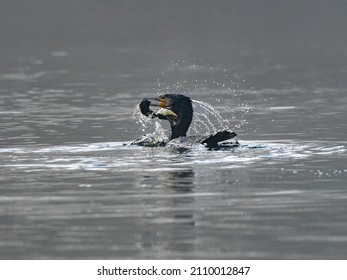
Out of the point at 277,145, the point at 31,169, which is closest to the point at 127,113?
the point at 277,145

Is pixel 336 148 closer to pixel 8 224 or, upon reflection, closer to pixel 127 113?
pixel 8 224

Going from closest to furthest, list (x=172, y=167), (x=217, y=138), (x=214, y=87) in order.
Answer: (x=172, y=167)
(x=217, y=138)
(x=214, y=87)

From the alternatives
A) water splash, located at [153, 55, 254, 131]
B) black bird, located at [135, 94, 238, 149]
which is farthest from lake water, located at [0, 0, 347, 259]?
black bird, located at [135, 94, 238, 149]

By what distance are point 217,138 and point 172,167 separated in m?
1.71

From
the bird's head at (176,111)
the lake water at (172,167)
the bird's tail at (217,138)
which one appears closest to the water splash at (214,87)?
the lake water at (172,167)

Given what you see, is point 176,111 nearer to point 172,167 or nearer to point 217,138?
point 217,138

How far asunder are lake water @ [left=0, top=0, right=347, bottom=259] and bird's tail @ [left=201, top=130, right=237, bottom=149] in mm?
162

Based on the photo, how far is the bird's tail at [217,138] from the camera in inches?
890

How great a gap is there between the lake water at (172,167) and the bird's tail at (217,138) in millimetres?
162

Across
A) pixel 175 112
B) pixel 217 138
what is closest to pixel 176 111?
pixel 175 112

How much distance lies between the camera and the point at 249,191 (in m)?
18.9

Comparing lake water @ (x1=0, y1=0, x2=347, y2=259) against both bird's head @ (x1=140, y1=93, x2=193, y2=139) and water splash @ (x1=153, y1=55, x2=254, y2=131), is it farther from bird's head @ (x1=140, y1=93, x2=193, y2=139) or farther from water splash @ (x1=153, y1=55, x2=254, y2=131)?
bird's head @ (x1=140, y1=93, x2=193, y2=139)

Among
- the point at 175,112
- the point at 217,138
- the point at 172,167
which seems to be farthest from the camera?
the point at 175,112

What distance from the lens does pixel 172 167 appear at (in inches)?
832
